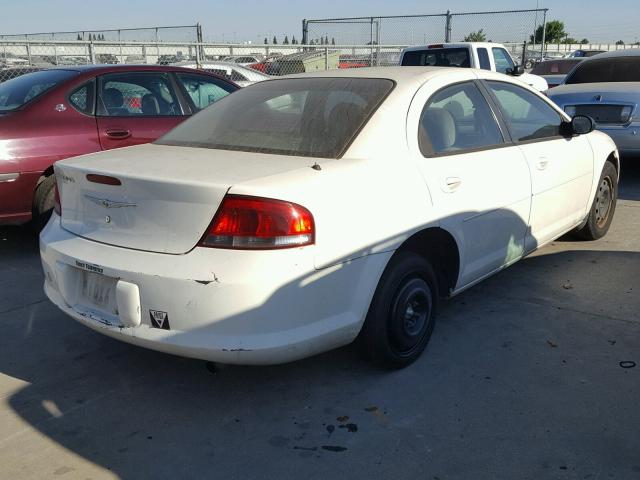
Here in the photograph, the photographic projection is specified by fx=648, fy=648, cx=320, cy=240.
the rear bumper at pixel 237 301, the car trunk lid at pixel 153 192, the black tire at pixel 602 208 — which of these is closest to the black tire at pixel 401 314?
the rear bumper at pixel 237 301

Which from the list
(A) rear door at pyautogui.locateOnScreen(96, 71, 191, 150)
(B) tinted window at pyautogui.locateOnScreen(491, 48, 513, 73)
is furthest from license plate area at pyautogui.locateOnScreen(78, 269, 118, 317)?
(B) tinted window at pyautogui.locateOnScreen(491, 48, 513, 73)

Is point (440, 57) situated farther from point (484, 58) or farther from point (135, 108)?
point (135, 108)

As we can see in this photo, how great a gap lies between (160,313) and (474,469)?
4.75ft

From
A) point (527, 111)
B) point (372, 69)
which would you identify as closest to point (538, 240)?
point (527, 111)

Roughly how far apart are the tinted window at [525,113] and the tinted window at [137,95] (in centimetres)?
317

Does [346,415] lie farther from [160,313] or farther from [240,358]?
[160,313]

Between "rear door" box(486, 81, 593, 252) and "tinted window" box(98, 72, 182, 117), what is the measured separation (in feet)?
10.6

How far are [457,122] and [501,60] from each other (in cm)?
934

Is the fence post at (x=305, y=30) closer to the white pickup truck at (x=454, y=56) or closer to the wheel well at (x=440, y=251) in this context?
the white pickup truck at (x=454, y=56)

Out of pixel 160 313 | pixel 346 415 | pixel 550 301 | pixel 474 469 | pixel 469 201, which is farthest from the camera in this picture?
pixel 550 301

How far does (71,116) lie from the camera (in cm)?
545

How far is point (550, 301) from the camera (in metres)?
4.33

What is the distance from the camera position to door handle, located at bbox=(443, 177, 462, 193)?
3436mm

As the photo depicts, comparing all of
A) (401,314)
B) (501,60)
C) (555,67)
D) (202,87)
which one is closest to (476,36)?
(555,67)
